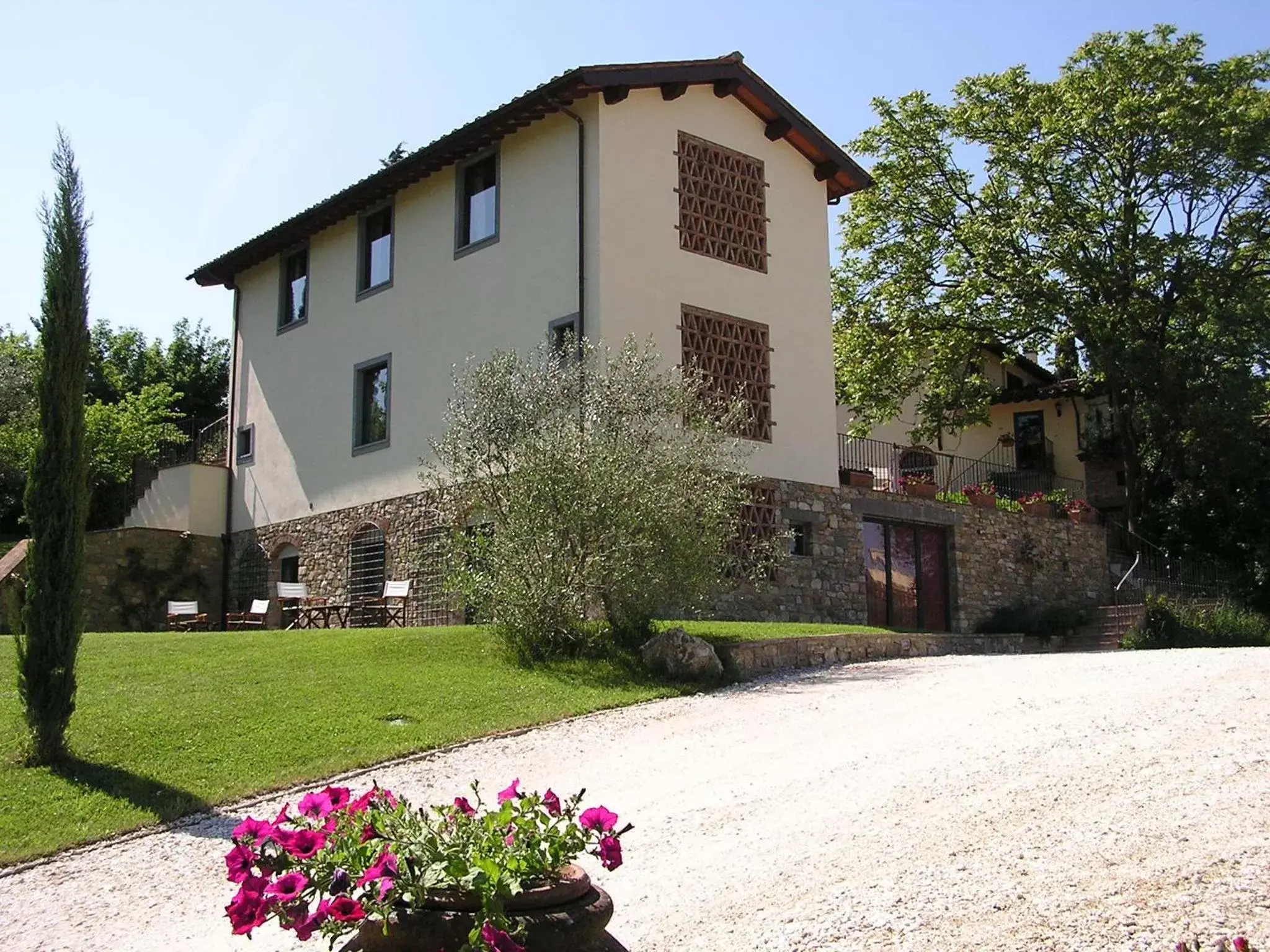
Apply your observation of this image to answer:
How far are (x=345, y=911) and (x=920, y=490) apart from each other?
19.8 meters

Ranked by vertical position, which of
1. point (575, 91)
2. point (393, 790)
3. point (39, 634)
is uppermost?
point (575, 91)

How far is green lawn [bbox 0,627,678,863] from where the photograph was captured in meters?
8.70

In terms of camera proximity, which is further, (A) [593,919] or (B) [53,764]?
(B) [53,764]

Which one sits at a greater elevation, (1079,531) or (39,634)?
(1079,531)

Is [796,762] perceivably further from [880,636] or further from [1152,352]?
[1152,352]

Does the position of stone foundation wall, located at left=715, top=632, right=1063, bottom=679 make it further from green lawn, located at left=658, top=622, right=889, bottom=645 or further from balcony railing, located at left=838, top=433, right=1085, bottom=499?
balcony railing, located at left=838, top=433, right=1085, bottom=499

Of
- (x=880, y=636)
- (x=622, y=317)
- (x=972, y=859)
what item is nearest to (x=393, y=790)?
(x=972, y=859)

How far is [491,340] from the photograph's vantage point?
66.5ft

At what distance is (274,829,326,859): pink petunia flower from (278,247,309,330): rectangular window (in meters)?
22.0

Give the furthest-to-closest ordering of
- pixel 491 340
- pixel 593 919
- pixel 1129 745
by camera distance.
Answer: pixel 491 340
pixel 1129 745
pixel 593 919

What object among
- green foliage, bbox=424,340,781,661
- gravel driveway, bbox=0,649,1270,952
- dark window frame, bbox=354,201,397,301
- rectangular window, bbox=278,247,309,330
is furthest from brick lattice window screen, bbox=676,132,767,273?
gravel driveway, bbox=0,649,1270,952

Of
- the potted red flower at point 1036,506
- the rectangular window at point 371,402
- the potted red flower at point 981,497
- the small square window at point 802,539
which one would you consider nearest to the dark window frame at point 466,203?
the rectangular window at point 371,402

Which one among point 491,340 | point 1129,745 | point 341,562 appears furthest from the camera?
point 341,562

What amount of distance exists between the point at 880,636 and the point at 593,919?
13.3m
